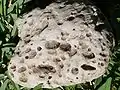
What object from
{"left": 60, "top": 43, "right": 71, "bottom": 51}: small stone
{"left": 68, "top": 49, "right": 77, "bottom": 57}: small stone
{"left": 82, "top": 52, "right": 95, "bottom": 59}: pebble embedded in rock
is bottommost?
{"left": 82, "top": 52, "right": 95, "bottom": 59}: pebble embedded in rock

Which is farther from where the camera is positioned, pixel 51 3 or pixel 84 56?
pixel 51 3

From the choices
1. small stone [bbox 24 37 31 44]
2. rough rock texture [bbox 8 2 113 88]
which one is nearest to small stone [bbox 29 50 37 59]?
rough rock texture [bbox 8 2 113 88]

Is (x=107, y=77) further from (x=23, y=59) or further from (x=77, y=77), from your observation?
(x=23, y=59)

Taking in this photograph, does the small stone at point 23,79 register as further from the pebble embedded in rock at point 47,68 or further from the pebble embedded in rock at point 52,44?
the pebble embedded in rock at point 52,44

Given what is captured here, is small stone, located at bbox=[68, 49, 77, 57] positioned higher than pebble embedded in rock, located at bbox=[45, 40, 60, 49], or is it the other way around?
pebble embedded in rock, located at bbox=[45, 40, 60, 49]

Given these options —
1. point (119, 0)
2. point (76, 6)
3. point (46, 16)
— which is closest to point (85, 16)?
point (76, 6)

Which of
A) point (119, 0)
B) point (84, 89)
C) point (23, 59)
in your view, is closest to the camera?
point (84, 89)

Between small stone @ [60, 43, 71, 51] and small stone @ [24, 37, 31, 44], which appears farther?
→ small stone @ [24, 37, 31, 44]

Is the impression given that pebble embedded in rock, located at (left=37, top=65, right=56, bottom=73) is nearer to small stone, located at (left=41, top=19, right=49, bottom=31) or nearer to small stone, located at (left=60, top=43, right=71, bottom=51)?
small stone, located at (left=60, top=43, right=71, bottom=51)

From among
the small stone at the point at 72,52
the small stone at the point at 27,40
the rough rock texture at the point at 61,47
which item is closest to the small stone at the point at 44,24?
the rough rock texture at the point at 61,47
